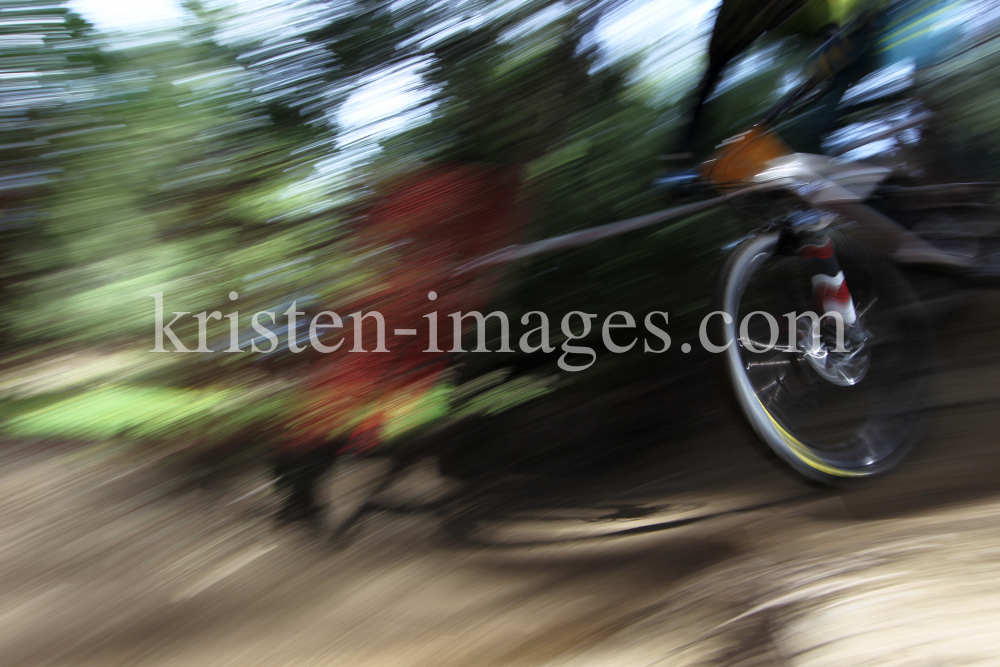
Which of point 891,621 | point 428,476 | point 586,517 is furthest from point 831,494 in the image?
point 428,476

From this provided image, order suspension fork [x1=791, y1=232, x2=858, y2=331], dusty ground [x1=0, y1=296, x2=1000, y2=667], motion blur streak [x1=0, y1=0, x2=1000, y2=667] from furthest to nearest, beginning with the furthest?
suspension fork [x1=791, y1=232, x2=858, y2=331] < motion blur streak [x1=0, y1=0, x2=1000, y2=667] < dusty ground [x1=0, y1=296, x2=1000, y2=667]

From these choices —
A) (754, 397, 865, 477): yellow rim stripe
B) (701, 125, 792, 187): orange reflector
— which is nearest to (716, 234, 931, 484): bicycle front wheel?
(754, 397, 865, 477): yellow rim stripe

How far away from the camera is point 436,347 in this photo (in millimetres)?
1303

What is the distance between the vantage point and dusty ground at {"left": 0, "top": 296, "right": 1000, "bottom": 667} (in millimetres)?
920

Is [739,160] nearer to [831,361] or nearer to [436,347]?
[831,361]

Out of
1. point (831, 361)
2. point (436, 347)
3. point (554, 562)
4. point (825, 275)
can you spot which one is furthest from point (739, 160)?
point (554, 562)

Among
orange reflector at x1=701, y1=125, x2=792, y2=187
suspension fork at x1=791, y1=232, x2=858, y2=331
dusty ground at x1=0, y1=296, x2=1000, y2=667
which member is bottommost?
dusty ground at x1=0, y1=296, x2=1000, y2=667

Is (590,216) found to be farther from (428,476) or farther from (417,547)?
(417,547)

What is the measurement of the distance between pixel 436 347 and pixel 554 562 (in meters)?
0.52

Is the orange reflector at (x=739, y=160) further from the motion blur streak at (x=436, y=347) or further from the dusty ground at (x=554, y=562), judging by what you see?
the dusty ground at (x=554, y=562)

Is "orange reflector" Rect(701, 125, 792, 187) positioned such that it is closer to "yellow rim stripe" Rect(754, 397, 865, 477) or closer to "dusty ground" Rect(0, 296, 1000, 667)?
"yellow rim stripe" Rect(754, 397, 865, 477)

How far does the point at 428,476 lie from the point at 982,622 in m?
1.01

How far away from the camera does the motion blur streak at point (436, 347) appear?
105 cm

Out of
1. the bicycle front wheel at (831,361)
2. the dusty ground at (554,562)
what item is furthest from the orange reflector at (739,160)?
the dusty ground at (554,562)
